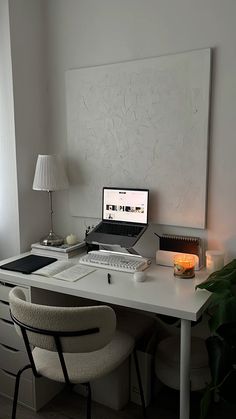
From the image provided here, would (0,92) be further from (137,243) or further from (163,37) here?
(137,243)

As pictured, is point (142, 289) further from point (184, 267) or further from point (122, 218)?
point (122, 218)

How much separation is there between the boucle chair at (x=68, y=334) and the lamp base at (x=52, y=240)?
71cm

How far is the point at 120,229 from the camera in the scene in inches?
87.7

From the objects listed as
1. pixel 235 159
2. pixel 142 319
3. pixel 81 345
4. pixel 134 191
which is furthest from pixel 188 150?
pixel 81 345

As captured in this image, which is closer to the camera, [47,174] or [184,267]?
[184,267]

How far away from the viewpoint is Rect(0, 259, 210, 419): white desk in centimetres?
154

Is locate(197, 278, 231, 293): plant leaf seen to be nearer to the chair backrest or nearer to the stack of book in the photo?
the chair backrest

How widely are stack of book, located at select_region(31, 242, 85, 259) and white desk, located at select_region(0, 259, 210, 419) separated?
0.31 metres

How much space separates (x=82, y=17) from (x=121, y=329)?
1887mm

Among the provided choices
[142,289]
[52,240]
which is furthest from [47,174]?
[142,289]

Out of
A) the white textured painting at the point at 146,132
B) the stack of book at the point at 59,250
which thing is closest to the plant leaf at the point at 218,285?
the white textured painting at the point at 146,132

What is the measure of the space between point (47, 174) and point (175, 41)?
3.47 ft

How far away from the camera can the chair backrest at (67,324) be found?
141cm

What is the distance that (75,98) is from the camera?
2.38 meters
